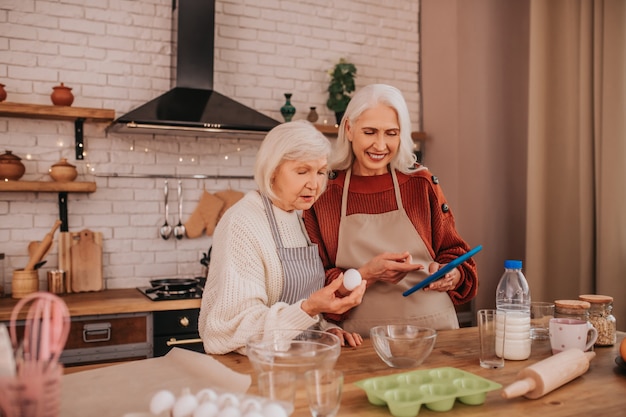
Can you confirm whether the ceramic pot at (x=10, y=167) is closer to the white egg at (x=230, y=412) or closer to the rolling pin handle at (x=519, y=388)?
the white egg at (x=230, y=412)

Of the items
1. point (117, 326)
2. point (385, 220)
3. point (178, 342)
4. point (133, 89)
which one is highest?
point (133, 89)

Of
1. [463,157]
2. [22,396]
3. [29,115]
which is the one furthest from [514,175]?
[22,396]

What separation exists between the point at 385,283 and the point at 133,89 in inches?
94.2

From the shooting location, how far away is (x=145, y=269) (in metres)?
3.85

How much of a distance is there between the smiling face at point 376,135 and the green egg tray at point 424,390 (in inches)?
41.3

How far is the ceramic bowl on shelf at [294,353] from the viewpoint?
124 cm

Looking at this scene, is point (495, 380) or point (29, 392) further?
point (495, 380)

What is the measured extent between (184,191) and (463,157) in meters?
2.09

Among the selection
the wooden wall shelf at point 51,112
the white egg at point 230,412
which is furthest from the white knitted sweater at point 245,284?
the wooden wall shelf at point 51,112

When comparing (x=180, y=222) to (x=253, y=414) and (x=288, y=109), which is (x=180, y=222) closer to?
(x=288, y=109)

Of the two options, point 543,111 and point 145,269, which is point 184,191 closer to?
point 145,269

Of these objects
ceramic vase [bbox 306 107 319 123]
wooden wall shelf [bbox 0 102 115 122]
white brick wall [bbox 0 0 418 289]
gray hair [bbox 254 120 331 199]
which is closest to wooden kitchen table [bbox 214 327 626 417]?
gray hair [bbox 254 120 331 199]

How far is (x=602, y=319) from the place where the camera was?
1.83 meters

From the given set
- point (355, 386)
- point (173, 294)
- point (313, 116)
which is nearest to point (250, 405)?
point (355, 386)
